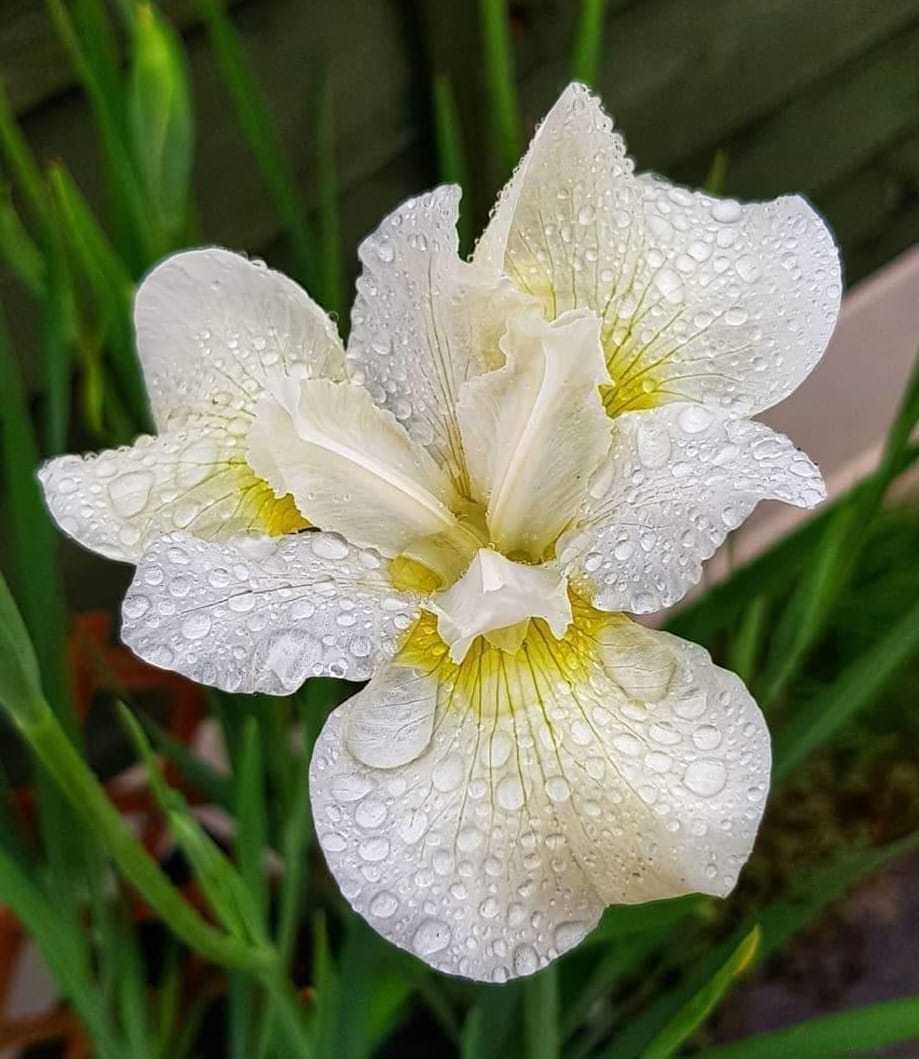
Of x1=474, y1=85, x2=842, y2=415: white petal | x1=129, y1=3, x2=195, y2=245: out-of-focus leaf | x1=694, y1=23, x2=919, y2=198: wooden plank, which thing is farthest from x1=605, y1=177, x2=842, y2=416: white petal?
x1=694, y1=23, x2=919, y2=198: wooden plank

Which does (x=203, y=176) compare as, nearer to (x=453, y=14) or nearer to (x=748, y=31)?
(x=453, y=14)

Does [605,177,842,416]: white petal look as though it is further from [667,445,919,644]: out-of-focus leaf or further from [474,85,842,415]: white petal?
[667,445,919,644]: out-of-focus leaf

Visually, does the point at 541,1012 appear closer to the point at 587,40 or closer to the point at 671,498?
the point at 671,498

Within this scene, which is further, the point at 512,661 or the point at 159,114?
the point at 159,114

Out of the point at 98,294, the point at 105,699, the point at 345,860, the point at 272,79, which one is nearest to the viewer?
the point at 345,860

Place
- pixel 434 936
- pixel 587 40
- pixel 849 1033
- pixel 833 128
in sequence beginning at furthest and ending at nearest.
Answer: pixel 833 128
pixel 587 40
pixel 849 1033
pixel 434 936

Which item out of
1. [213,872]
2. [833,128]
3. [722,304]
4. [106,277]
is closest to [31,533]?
[106,277]

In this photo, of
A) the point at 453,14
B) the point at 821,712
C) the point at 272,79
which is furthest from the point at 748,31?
the point at 821,712
